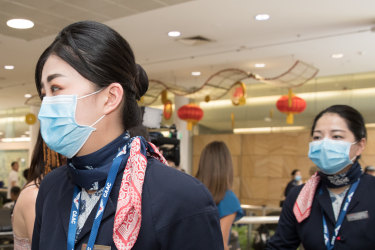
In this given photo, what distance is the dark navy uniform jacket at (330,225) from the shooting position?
197 cm

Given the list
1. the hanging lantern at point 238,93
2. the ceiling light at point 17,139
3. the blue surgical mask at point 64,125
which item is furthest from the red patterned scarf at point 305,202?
the ceiling light at point 17,139

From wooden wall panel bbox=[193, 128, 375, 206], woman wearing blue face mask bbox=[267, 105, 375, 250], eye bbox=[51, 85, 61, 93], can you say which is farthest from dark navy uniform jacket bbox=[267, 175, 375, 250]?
wooden wall panel bbox=[193, 128, 375, 206]

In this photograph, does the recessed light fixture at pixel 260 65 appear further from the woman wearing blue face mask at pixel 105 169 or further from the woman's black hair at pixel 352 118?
the woman wearing blue face mask at pixel 105 169

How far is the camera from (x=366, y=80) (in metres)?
9.84

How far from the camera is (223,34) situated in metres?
6.78

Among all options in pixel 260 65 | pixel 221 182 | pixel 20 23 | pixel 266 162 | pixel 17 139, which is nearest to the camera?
pixel 221 182

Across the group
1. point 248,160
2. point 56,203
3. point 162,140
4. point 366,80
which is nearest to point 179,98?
point 248,160

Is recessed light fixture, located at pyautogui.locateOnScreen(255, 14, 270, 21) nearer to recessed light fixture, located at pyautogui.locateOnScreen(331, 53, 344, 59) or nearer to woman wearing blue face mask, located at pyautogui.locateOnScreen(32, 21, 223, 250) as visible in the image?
recessed light fixture, located at pyautogui.locateOnScreen(331, 53, 344, 59)

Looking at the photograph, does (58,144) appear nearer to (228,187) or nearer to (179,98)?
(228,187)

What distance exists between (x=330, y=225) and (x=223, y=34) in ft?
16.6

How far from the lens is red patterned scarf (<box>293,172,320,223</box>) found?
84.9 inches

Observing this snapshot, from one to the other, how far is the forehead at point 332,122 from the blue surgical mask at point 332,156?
70 mm

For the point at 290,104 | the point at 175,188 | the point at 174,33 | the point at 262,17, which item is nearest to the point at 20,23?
the point at 174,33

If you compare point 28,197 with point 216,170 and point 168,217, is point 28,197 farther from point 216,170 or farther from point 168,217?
point 216,170
